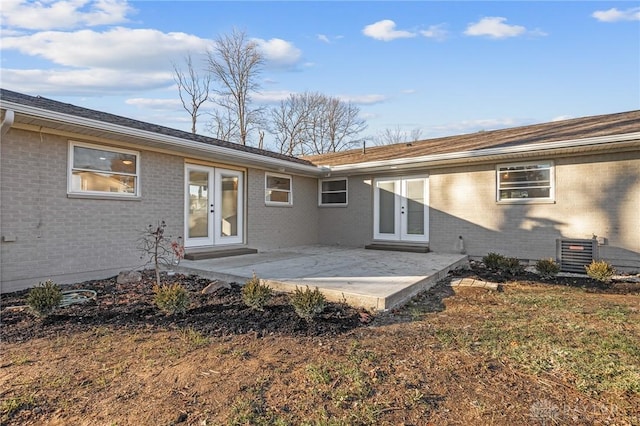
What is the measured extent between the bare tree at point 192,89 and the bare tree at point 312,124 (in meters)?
4.78

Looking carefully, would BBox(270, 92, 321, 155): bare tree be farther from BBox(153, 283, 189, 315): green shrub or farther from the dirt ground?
the dirt ground

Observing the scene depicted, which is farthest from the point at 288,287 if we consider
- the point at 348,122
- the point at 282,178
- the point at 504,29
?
the point at 348,122

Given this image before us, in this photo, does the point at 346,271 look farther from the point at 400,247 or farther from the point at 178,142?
the point at 178,142

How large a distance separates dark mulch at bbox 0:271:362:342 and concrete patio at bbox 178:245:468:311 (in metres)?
0.36

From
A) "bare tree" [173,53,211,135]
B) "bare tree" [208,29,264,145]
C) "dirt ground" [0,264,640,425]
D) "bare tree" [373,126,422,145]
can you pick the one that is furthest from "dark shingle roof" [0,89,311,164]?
"bare tree" [373,126,422,145]

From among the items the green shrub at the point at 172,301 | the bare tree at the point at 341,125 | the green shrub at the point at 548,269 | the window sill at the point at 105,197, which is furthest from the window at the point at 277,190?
the bare tree at the point at 341,125

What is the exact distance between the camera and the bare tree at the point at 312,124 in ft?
85.6

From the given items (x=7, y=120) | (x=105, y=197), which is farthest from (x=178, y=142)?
(x=7, y=120)

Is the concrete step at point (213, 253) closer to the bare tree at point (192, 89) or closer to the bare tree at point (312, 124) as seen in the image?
the bare tree at point (192, 89)

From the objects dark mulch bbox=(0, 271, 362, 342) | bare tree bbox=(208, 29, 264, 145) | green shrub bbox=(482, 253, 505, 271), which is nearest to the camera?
dark mulch bbox=(0, 271, 362, 342)

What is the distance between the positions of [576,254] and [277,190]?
7421 millimetres

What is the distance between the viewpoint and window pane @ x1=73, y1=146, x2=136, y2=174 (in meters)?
6.24

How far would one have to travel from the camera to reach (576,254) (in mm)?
7414

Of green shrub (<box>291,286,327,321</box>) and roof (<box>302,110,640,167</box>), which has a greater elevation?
roof (<box>302,110,640,167</box>)
